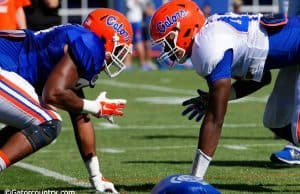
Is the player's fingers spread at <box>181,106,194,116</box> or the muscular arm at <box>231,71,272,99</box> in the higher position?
the muscular arm at <box>231,71,272,99</box>

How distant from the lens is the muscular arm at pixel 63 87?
605 cm

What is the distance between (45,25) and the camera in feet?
40.5

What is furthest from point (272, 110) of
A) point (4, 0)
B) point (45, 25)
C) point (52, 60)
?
point (45, 25)

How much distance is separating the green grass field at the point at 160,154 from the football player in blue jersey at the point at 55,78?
77 centimetres

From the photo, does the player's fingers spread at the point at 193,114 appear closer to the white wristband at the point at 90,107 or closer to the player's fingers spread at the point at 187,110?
the player's fingers spread at the point at 187,110

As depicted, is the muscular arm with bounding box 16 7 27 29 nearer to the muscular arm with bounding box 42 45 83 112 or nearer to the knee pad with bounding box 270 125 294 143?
the knee pad with bounding box 270 125 294 143

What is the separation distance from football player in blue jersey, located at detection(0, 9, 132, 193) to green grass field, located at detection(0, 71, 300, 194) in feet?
2.52

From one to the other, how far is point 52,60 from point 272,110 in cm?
181

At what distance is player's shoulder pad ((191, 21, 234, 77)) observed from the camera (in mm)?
6402

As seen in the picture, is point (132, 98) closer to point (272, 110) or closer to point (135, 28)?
point (135, 28)

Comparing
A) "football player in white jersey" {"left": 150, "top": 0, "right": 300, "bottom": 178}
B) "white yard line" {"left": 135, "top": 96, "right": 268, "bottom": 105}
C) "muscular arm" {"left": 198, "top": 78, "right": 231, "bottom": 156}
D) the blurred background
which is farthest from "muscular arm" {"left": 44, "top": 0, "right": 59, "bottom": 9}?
"muscular arm" {"left": 198, "top": 78, "right": 231, "bottom": 156}

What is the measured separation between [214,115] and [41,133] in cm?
111

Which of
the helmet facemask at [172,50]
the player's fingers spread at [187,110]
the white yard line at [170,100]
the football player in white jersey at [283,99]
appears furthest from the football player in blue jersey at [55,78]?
the white yard line at [170,100]

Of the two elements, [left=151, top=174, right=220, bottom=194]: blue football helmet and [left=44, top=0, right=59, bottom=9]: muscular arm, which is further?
[left=44, top=0, right=59, bottom=9]: muscular arm
